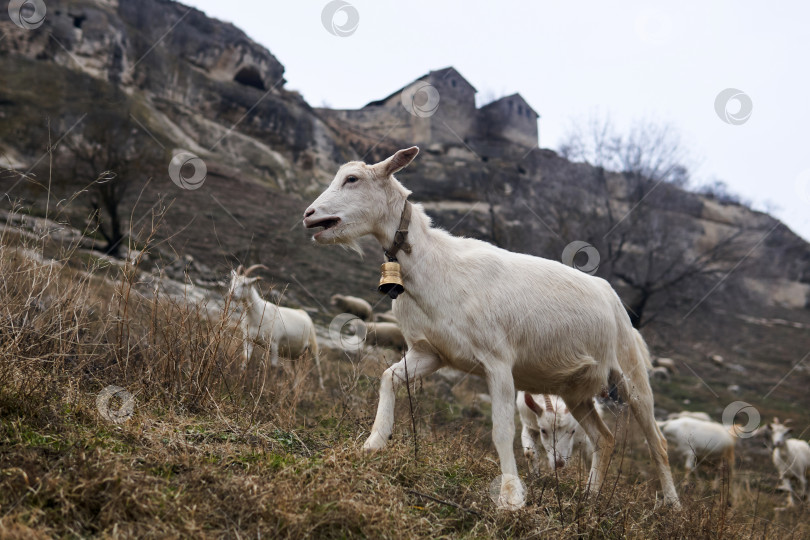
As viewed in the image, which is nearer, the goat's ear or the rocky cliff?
the goat's ear

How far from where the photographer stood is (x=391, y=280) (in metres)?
4.12

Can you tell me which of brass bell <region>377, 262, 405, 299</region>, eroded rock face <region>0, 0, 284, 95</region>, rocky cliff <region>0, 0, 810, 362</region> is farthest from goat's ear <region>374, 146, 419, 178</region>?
eroded rock face <region>0, 0, 284, 95</region>

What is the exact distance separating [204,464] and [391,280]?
1.65 meters

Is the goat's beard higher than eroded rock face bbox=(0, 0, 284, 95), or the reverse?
eroded rock face bbox=(0, 0, 284, 95)

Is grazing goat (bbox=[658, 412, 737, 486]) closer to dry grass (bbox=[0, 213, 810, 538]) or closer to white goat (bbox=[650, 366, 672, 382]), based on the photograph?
dry grass (bbox=[0, 213, 810, 538])

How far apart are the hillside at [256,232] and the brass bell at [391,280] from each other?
3.40 feet

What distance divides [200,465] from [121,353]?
6.23 feet

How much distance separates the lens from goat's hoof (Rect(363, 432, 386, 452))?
3.84 metres

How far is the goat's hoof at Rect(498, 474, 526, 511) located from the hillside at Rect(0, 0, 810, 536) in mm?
171

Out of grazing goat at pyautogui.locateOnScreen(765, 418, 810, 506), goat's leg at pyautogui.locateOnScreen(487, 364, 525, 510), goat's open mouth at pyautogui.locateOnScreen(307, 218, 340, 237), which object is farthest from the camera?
grazing goat at pyautogui.locateOnScreen(765, 418, 810, 506)

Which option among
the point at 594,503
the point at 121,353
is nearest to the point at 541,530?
the point at 594,503

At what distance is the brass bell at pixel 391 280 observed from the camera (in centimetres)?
412

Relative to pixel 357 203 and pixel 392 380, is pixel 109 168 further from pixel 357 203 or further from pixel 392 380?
pixel 392 380

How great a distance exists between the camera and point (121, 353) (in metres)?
4.63
